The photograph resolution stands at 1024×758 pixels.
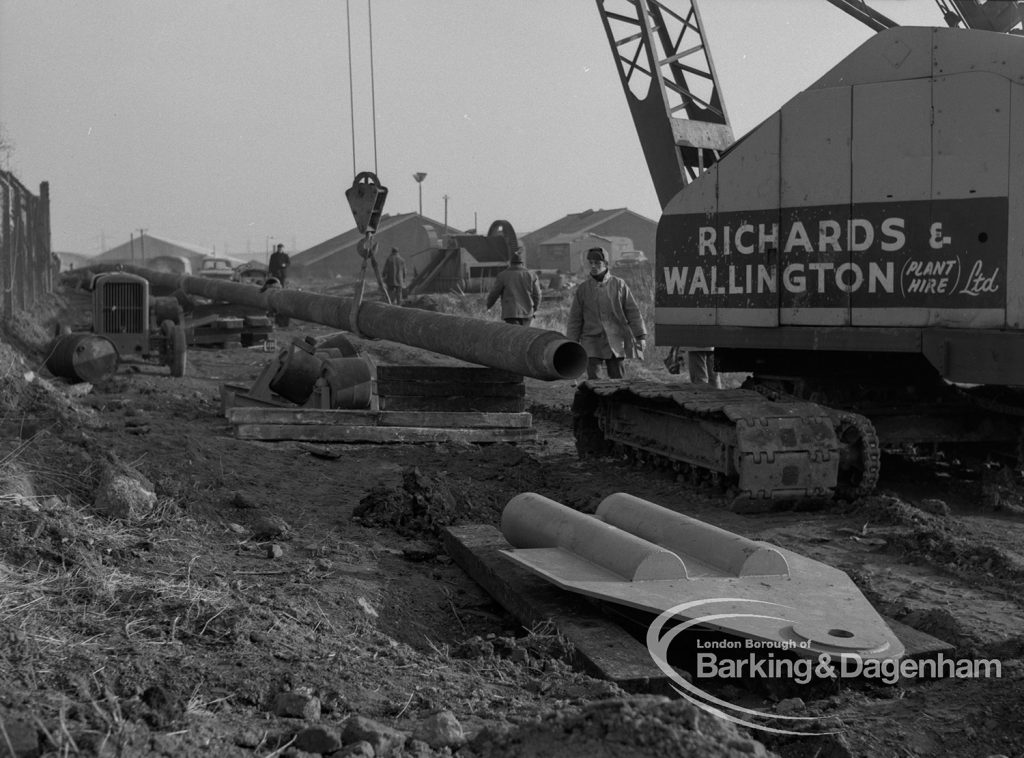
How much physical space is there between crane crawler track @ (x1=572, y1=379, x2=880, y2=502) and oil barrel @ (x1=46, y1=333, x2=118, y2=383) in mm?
7965

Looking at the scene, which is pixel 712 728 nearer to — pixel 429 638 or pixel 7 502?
pixel 429 638

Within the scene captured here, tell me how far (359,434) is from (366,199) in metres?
2.45

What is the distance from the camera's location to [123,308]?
1599cm

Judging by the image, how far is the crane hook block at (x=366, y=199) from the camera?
429 inches

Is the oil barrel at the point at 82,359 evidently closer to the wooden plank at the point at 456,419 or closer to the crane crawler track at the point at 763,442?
the wooden plank at the point at 456,419

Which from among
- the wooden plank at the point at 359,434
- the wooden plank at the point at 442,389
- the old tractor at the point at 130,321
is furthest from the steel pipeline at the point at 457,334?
the old tractor at the point at 130,321

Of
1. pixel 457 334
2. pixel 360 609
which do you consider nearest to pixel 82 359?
pixel 457 334

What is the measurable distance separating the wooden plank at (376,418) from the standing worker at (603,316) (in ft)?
5.86

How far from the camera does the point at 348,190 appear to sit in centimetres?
1105

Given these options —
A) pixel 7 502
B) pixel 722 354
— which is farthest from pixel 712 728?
pixel 722 354

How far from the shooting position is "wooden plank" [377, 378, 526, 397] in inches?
447

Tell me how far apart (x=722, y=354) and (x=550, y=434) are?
2825 mm

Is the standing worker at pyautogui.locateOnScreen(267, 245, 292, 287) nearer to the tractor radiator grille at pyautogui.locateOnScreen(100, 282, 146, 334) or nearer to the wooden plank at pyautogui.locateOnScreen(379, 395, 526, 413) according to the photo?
the tractor radiator grille at pyautogui.locateOnScreen(100, 282, 146, 334)

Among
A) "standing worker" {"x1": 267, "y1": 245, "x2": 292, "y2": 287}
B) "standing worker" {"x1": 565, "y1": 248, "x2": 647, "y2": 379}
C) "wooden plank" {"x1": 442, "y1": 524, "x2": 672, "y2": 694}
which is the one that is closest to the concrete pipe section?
"wooden plank" {"x1": 442, "y1": 524, "x2": 672, "y2": 694}
